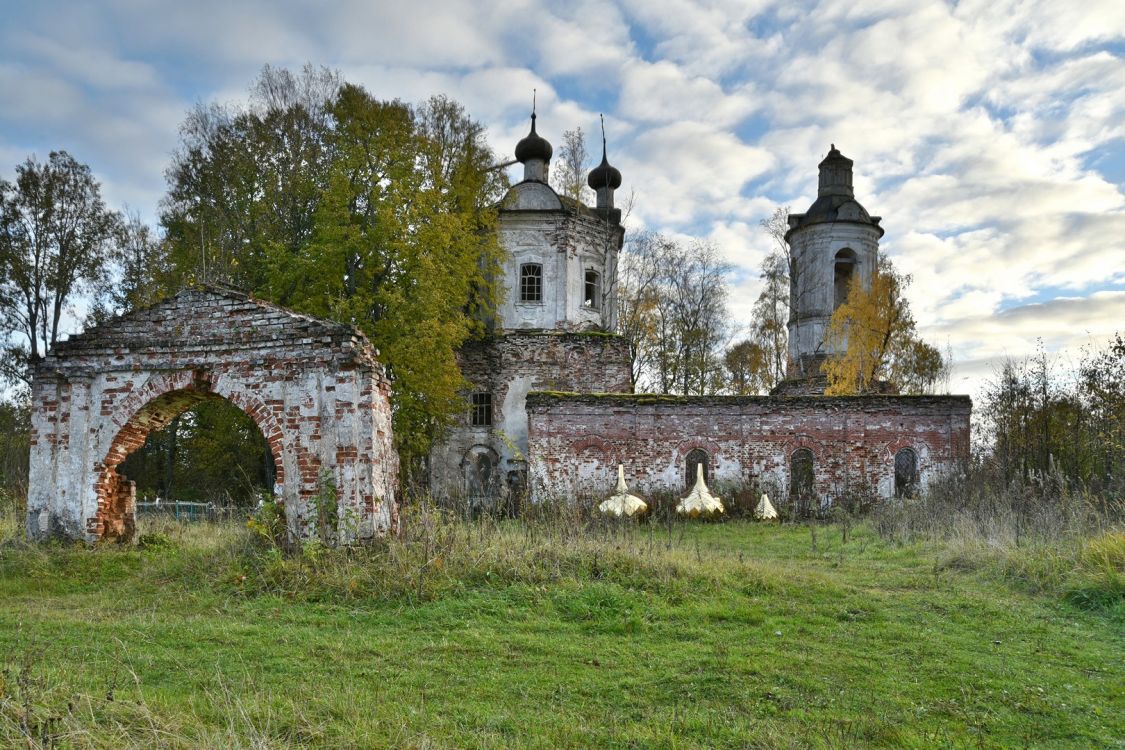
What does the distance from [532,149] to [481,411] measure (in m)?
→ 9.46

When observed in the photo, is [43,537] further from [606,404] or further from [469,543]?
[606,404]

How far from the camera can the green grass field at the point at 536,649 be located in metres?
4.75

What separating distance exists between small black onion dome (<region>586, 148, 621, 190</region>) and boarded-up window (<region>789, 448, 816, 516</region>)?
13.8 meters

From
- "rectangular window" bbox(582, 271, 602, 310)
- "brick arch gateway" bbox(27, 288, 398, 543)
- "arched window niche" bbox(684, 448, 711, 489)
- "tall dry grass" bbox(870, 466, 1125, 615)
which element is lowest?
"tall dry grass" bbox(870, 466, 1125, 615)

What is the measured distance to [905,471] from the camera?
73.7 ft

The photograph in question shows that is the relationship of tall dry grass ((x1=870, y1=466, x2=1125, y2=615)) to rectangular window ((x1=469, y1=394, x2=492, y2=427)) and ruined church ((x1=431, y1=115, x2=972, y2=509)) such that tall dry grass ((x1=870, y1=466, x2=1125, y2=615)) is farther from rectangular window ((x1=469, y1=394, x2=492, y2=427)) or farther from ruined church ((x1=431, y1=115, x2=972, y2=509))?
rectangular window ((x1=469, y1=394, x2=492, y2=427))

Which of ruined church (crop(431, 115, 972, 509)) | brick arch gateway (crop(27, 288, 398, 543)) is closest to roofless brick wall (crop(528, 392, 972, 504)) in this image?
ruined church (crop(431, 115, 972, 509))

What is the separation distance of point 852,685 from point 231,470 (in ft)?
74.5

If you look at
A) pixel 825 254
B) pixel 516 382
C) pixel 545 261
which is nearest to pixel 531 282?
pixel 545 261

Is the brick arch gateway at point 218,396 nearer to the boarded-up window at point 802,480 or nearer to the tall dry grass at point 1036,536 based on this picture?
the tall dry grass at point 1036,536

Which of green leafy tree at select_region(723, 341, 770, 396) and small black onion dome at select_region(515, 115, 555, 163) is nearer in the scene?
small black onion dome at select_region(515, 115, 555, 163)

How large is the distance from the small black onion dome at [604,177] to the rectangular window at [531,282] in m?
5.77

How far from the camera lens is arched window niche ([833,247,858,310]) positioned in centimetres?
3072

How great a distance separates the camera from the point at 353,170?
879 inches
